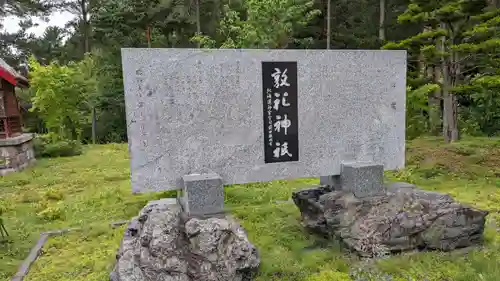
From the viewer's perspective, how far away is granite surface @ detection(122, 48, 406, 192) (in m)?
4.31

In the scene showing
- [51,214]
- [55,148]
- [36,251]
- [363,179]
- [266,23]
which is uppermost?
[266,23]

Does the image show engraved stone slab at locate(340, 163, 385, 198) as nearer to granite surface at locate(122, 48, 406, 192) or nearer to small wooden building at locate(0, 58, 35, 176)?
granite surface at locate(122, 48, 406, 192)

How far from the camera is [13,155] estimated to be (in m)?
11.2

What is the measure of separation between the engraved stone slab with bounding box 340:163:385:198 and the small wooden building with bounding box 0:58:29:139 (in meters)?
10.7

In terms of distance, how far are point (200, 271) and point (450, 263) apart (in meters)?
2.99

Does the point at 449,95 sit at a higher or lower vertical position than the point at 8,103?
lower

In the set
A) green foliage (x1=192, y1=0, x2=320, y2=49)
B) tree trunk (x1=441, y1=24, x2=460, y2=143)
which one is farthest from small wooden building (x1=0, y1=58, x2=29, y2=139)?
tree trunk (x1=441, y1=24, x2=460, y2=143)

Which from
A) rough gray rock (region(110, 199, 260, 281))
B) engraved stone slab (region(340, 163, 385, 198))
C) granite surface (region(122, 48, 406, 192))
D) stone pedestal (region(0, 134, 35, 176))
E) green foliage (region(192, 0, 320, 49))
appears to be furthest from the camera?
green foliage (region(192, 0, 320, 49))

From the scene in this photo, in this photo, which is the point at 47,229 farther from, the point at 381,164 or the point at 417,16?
the point at 417,16

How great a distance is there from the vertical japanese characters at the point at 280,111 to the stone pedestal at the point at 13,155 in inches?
358

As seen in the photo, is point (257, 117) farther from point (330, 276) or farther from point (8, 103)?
point (8, 103)

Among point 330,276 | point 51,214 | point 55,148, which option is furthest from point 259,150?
point 55,148

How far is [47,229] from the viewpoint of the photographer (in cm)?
617

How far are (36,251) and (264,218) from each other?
3.41 metres
